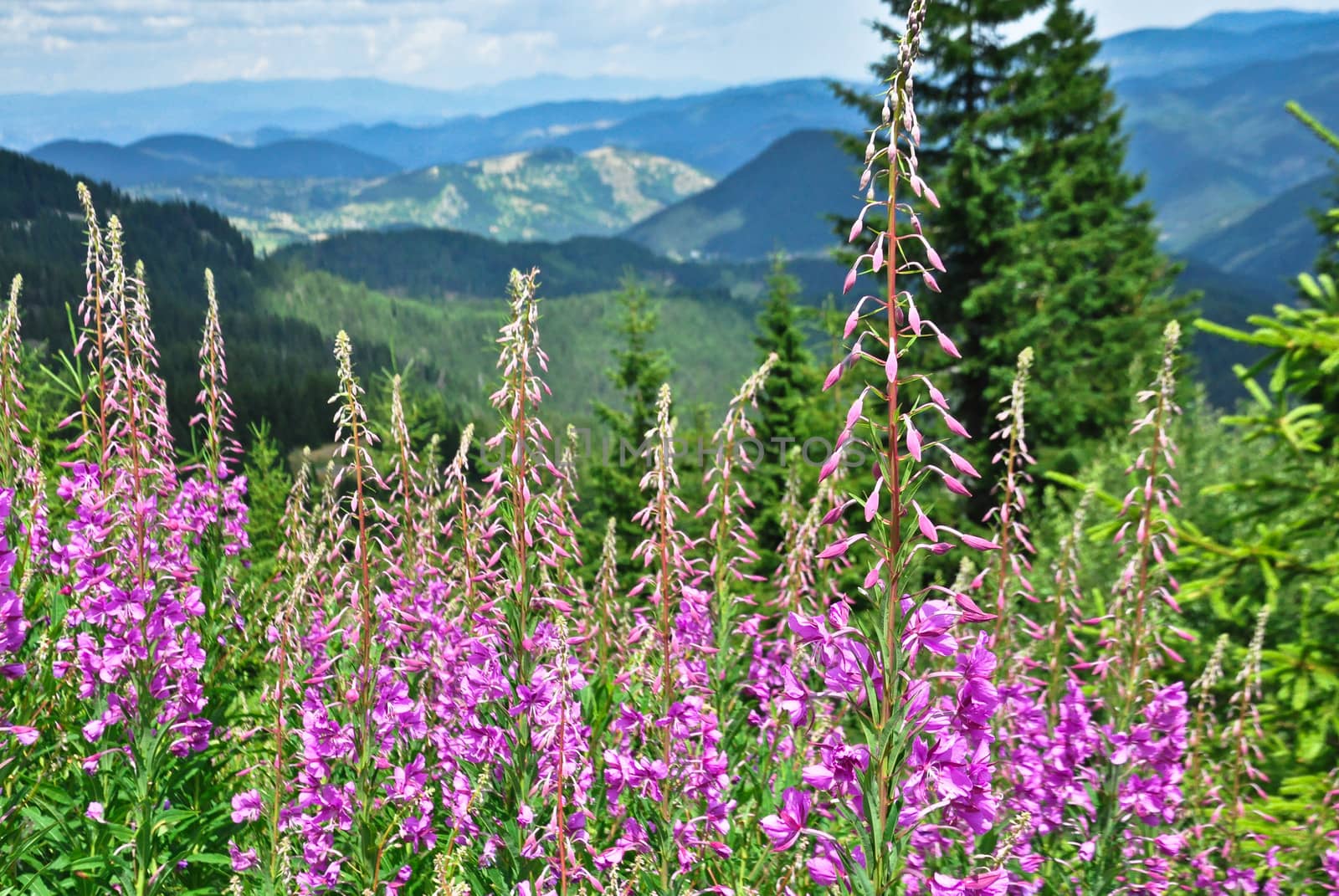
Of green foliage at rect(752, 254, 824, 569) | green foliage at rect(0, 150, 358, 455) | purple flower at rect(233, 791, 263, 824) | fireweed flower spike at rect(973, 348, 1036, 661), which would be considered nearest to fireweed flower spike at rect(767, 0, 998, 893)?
fireweed flower spike at rect(973, 348, 1036, 661)

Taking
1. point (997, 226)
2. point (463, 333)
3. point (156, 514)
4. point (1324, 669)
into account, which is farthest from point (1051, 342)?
point (463, 333)

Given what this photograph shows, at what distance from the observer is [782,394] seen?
869 inches

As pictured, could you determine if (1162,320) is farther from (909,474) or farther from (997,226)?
(909,474)

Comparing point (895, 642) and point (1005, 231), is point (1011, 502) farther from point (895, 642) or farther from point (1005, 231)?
point (1005, 231)

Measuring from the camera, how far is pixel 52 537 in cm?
436

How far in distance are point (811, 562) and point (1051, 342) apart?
21021 mm

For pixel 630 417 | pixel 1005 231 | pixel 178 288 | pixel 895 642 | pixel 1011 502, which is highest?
pixel 1005 231

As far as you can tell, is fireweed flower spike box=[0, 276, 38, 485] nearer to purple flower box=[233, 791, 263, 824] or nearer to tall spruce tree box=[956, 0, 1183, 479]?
purple flower box=[233, 791, 263, 824]

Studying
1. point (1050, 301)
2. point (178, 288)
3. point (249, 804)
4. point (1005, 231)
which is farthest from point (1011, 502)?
point (178, 288)

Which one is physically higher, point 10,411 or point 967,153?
point 967,153

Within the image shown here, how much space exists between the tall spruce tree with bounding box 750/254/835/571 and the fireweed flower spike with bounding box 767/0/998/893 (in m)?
18.5

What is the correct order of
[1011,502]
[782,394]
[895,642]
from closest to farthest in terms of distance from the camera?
[895,642] → [1011,502] → [782,394]

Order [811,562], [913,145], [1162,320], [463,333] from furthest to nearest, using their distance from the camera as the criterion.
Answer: [463,333], [1162,320], [811,562], [913,145]

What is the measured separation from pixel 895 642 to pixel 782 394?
20.6 metres
